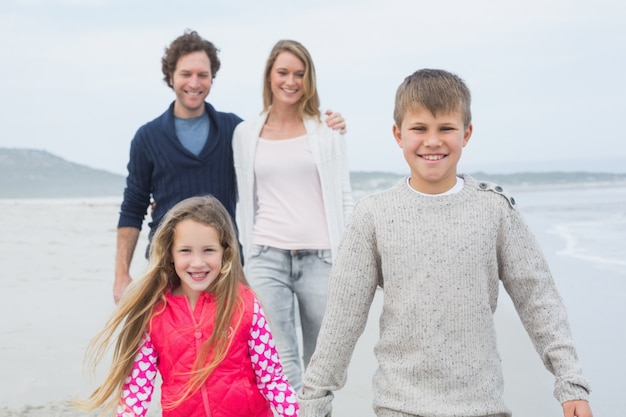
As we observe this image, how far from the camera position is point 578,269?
927 cm

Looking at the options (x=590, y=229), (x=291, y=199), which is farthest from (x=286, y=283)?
(x=590, y=229)

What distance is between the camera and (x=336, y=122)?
152 inches

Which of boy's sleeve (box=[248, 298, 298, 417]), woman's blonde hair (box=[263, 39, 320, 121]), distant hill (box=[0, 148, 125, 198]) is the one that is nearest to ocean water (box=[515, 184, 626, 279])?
woman's blonde hair (box=[263, 39, 320, 121])

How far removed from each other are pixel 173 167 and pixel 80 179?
43568 mm

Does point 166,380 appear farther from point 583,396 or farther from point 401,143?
point 583,396

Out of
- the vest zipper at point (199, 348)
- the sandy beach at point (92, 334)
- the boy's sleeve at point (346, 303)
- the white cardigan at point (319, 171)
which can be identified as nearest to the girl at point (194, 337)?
the vest zipper at point (199, 348)

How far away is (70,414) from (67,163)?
4637 centimetres

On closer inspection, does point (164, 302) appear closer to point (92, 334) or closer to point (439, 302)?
point (439, 302)

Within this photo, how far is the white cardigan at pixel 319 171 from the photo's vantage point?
376cm

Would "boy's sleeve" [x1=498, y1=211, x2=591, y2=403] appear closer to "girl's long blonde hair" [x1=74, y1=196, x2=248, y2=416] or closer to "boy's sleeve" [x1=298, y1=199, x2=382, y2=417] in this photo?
"boy's sleeve" [x1=298, y1=199, x2=382, y2=417]

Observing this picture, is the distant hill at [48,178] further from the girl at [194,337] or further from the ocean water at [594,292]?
the girl at [194,337]

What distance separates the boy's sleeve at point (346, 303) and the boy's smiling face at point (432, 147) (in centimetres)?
19

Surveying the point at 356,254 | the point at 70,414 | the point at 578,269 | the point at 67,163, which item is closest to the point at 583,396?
the point at 356,254

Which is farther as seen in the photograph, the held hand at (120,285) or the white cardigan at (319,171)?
the held hand at (120,285)
